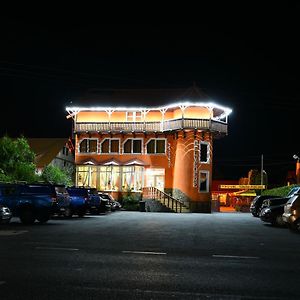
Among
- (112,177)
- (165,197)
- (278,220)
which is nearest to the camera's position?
(278,220)

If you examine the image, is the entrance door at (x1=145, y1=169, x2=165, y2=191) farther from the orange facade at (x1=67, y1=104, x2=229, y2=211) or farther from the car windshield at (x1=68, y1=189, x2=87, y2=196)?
the car windshield at (x1=68, y1=189, x2=87, y2=196)

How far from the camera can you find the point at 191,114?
51.4 metres

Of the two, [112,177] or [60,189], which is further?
[112,177]

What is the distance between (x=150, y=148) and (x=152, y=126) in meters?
2.33

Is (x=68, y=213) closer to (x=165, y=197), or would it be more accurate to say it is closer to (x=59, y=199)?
(x=59, y=199)

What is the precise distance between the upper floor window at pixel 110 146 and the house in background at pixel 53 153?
3.72 meters

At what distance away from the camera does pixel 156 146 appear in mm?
53344

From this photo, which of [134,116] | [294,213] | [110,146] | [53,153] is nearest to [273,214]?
[294,213]

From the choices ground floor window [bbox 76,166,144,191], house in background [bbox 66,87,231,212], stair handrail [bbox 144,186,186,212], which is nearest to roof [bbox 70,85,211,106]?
house in background [bbox 66,87,231,212]

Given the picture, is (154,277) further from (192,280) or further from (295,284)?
(295,284)

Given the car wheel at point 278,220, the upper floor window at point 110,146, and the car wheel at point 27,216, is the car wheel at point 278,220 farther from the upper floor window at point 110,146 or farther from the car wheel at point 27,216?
the upper floor window at point 110,146

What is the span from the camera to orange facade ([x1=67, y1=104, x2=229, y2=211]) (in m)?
50.7

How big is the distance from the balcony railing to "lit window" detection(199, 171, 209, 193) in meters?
4.21

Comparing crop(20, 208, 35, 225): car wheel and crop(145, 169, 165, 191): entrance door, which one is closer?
crop(20, 208, 35, 225): car wheel
